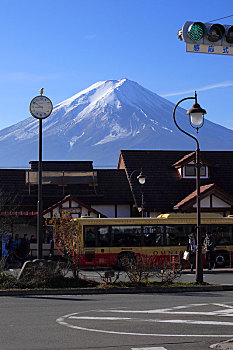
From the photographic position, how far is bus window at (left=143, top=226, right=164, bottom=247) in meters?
30.5

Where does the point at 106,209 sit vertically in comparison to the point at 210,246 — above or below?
above

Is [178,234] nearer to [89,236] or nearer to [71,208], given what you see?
[89,236]

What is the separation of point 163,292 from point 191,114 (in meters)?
5.76

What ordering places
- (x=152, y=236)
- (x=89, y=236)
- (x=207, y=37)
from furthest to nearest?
(x=152, y=236) < (x=89, y=236) < (x=207, y=37)

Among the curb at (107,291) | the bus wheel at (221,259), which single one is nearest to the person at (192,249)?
the bus wheel at (221,259)

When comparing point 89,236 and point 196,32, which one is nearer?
point 196,32

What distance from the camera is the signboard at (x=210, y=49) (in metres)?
9.86

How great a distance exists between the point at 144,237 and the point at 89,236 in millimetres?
2713

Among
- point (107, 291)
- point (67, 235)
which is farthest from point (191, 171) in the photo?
point (107, 291)

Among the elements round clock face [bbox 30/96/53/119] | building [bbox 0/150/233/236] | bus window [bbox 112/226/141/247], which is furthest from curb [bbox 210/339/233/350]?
building [bbox 0/150/233/236]

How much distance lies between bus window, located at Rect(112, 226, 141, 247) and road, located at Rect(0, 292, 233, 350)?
12.4 m

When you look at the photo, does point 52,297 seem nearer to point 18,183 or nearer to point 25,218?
point 25,218

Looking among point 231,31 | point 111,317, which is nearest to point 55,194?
point 111,317

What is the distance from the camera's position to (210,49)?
998cm
